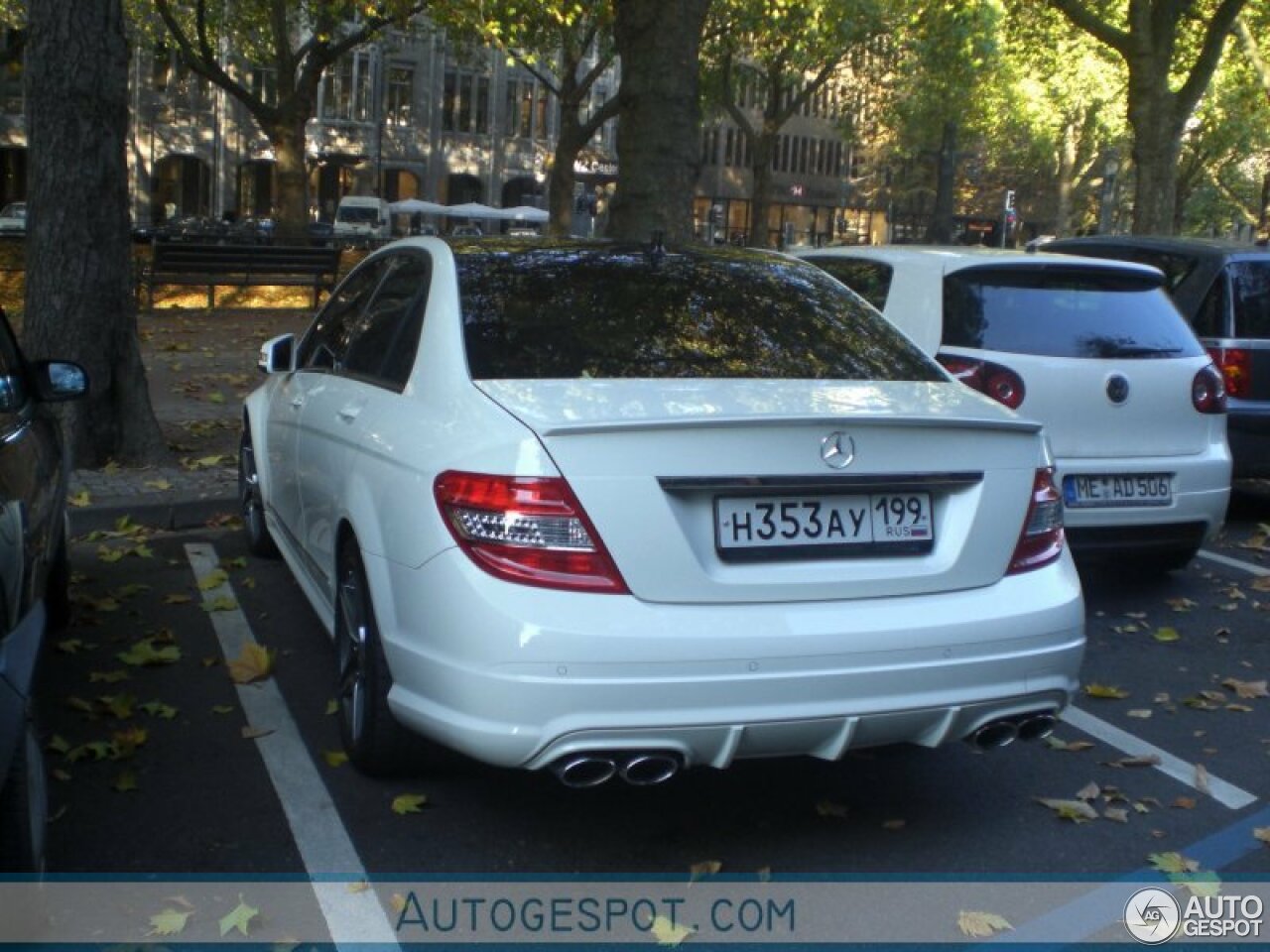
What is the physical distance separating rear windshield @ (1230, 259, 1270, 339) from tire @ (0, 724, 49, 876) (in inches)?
299

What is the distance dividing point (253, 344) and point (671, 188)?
7.21 metres

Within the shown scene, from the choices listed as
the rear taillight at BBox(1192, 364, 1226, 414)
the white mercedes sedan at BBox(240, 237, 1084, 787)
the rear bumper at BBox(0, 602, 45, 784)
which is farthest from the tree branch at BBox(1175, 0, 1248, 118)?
the rear bumper at BBox(0, 602, 45, 784)

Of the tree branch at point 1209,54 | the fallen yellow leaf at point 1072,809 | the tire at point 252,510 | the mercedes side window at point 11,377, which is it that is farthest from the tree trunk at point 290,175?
the fallen yellow leaf at point 1072,809

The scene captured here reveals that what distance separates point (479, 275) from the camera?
4.77 metres

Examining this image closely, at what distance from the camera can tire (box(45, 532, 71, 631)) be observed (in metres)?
5.82

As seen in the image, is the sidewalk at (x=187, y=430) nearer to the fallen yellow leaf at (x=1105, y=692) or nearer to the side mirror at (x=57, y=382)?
the side mirror at (x=57, y=382)

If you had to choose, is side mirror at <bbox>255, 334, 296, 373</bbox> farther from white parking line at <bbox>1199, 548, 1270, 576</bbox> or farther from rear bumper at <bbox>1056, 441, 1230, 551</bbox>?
white parking line at <bbox>1199, 548, 1270, 576</bbox>

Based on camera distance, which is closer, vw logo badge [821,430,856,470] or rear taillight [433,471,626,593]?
rear taillight [433,471,626,593]

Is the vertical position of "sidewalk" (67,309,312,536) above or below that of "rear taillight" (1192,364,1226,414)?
below

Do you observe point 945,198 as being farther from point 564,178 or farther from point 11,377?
point 11,377

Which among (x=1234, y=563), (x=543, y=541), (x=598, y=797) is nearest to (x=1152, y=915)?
(x=598, y=797)

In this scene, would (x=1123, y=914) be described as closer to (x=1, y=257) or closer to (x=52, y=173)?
(x=52, y=173)

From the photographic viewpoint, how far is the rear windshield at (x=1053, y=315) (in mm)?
6793

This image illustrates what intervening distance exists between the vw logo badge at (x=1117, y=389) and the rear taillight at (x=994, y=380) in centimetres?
44
